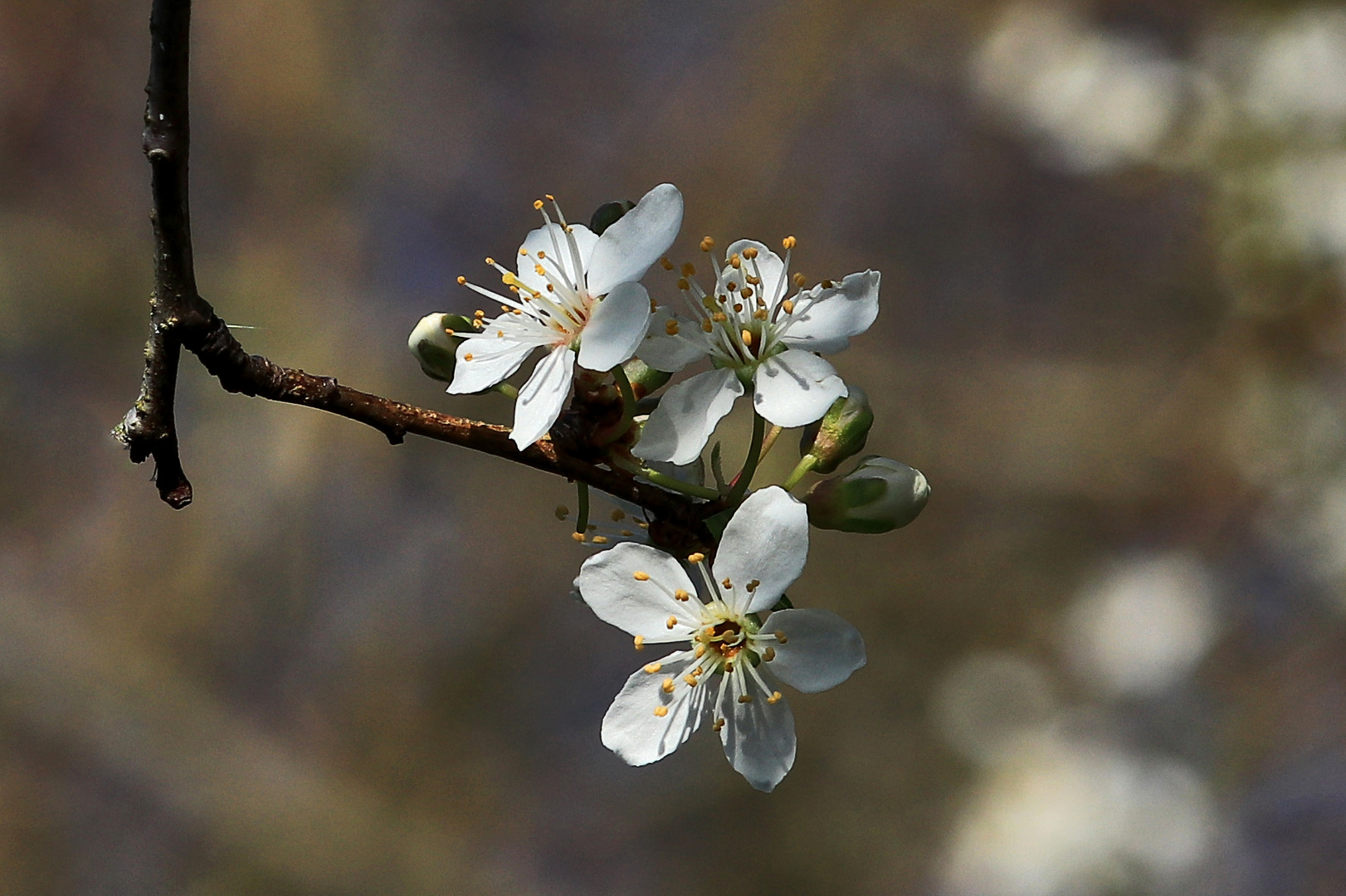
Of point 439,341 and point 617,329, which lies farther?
point 439,341

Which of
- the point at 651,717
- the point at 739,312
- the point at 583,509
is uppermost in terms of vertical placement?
the point at 739,312

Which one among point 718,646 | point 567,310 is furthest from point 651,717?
point 567,310

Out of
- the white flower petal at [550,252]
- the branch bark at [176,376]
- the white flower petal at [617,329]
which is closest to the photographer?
the branch bark at [176,376]

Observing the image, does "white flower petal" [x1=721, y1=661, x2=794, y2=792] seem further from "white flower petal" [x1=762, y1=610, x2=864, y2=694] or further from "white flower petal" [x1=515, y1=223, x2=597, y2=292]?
"white flower petal" [x1=515, y1=223, x2=597, y2=292]

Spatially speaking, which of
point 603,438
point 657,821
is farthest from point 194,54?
point 603,438

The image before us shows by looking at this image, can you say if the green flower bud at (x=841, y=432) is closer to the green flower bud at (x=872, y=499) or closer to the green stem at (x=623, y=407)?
the green flower bud at (x=872, y=499)

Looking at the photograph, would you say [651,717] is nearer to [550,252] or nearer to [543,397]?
[543,397]

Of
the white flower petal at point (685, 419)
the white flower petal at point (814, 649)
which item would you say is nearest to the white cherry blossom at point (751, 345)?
the white flower petal at point (685, 419)

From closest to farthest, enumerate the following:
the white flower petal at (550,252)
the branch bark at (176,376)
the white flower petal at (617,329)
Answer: the branch bark at (176,376)
the white flower petal at (617,329)
the white flower petal at (550,252)
